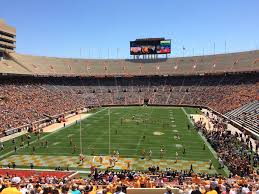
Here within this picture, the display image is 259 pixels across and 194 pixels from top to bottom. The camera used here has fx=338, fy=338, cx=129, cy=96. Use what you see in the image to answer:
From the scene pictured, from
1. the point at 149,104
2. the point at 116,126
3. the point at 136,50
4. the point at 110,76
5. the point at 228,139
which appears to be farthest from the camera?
the point at 136,50

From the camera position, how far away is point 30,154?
31109 millimetres

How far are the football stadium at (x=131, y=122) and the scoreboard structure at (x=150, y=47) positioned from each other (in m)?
0.28

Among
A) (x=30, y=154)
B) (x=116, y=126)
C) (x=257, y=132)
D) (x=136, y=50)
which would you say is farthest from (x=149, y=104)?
(x=30, y=154)

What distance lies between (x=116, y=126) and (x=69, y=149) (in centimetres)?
1309

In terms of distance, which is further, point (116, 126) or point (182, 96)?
point (182, 96)

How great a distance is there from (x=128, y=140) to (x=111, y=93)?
46.4m

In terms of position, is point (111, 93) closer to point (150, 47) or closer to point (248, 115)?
point (150, 47)

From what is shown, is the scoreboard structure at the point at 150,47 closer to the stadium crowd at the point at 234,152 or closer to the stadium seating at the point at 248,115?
the stadium seating at the point at 248,115

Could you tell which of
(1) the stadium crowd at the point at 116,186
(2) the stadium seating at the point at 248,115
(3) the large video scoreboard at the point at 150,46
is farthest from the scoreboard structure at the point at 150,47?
(1) the stadium crowd at the point at 116,186

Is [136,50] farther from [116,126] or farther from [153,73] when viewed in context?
[116,126]

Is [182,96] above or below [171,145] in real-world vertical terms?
above

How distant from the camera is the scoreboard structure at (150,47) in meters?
92.6

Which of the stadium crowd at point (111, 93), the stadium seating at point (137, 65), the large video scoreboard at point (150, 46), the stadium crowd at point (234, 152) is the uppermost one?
the large video scoreboard at point (150, 46)

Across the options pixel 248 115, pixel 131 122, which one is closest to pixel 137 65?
pixel 131 122
